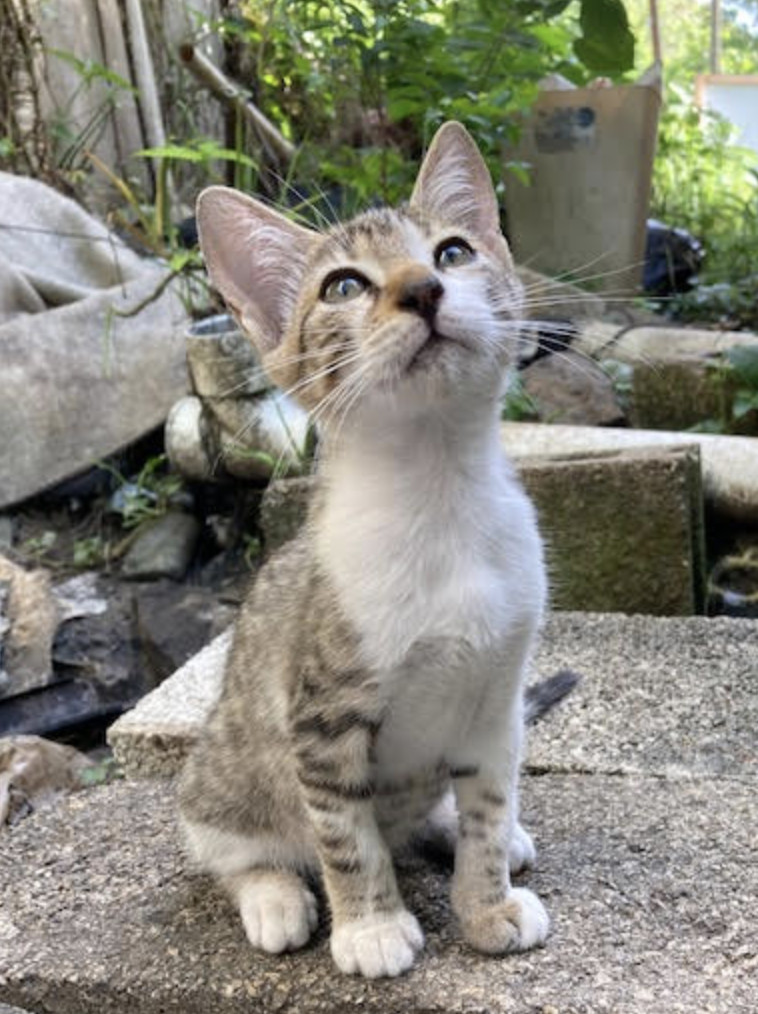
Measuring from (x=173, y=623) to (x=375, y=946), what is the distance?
2.55 metres

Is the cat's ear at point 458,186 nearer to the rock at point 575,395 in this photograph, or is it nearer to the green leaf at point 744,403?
the green leaf at point 744,403

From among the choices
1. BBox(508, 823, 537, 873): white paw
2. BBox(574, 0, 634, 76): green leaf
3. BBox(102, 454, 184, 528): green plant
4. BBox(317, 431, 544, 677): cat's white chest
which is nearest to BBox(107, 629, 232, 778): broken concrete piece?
BBox(508, 823, 537, 873): white paw

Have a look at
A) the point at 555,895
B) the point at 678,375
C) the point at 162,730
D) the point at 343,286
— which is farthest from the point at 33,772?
the point at 678,375

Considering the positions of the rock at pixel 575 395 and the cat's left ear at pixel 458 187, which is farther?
the rock at pixel 575 395

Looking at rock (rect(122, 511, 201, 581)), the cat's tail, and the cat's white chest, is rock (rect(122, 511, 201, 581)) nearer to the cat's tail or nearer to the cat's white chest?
the cat's tail

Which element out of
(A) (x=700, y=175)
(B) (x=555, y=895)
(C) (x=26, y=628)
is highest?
(A) (x=700, y=175)

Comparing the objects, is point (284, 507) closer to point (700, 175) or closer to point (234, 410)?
point (234, 410)

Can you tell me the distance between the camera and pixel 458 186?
1778 millimetres

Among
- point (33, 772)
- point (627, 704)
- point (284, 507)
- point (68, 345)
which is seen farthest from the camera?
point (68, 345)

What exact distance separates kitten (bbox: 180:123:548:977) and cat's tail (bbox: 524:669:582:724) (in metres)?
0.51

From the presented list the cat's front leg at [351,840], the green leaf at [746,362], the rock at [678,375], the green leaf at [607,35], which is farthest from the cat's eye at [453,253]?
the rock at [678,375]

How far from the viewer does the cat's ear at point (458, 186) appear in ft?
5.76

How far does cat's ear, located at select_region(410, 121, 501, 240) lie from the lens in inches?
69.2

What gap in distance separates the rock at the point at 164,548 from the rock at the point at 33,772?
118 cm
